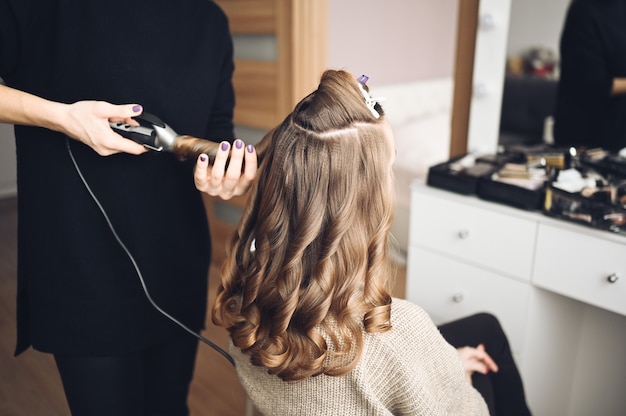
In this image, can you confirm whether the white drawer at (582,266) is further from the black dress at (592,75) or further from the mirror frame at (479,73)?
the mirror frame at (479,73)

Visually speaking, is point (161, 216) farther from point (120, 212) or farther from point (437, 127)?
point (437, 127)

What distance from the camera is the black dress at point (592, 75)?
4.52ft

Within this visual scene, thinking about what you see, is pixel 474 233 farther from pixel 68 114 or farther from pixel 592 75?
pixel 68 114

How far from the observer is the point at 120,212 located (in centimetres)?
87

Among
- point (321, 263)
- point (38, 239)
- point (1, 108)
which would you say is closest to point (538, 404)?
point (321, 263)

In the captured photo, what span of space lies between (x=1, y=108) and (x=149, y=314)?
399 millimetres

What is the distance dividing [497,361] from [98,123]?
939 mm

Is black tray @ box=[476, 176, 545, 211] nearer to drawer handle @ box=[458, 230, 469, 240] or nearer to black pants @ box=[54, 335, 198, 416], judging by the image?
drawer handle @ box=[458, 230, 469, 240]

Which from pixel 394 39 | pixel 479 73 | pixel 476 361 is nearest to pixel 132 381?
pixel 476 361

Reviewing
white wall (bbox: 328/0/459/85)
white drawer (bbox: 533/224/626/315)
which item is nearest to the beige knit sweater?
white drawer (bbox: 533/224/626/315)

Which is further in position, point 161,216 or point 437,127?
point 437,127

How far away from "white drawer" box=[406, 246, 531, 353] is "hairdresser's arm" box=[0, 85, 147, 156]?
0.95 m

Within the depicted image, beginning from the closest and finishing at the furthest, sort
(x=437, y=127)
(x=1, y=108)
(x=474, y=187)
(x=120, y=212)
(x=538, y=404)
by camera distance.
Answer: (x=1, y=108), (x=120, y=212), (x=474, y=187), (x=538, y=404), (x=437, y=127)

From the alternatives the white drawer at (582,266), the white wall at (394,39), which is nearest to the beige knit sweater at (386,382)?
the white drawer at (582,266)
